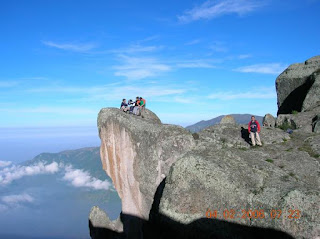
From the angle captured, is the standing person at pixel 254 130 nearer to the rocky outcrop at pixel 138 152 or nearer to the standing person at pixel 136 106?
the rocky outcrop at pixel 138 152

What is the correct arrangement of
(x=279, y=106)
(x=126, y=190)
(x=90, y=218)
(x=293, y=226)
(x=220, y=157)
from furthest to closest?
(x=279, y=106)
(x=90, y=218)
(x=126, y=190)
(x=220, y=157)
(x=293, y=226)

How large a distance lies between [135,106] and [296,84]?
29019 millimetres

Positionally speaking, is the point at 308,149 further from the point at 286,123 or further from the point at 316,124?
the point at 286,123

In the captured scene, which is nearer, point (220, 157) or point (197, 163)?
point (197, 163)

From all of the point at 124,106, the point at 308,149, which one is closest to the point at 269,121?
the point at 308,149

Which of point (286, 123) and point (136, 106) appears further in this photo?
point (286, 123)

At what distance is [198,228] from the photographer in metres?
14.5

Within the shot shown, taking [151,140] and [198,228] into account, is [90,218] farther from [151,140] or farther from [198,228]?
[198,228]

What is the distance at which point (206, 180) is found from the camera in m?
15.5

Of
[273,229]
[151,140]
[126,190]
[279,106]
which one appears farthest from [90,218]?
[279,106]

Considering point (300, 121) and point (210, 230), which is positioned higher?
point (300, 121)

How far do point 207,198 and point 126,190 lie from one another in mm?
12590
